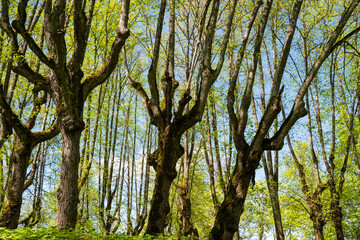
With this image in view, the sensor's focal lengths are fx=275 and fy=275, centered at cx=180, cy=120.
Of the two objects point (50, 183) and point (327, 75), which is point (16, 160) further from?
point (327, 75)

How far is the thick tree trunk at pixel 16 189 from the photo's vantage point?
6211mm

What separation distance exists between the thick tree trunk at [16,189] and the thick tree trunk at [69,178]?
7.50 feet

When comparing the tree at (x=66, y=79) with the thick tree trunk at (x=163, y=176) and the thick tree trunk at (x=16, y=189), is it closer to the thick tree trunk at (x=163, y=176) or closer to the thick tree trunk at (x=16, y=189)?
the thick tree trunk at (x=163, y=176)

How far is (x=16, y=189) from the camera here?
6316 millimetres

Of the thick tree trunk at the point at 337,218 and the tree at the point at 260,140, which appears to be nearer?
the tree at the point at 260,140

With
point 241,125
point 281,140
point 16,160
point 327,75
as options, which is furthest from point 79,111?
point 327,75

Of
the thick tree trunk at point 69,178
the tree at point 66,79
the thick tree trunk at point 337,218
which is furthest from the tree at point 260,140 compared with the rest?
the thick tree trunk at point 337,218

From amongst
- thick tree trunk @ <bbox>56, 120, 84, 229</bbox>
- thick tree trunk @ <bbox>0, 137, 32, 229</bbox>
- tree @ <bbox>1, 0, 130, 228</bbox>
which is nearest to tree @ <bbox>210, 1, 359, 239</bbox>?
thick tree trunk @ <bbox>56, 120, 84, 229</bbox>

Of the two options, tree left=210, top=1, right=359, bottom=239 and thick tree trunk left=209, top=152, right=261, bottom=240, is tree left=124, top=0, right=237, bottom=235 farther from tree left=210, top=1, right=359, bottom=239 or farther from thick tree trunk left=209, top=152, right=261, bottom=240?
thick tree trunk left=209, top=152, right=261, bottom=240

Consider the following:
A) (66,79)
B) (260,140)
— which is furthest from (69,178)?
(260,140)

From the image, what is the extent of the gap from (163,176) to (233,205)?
1427 millimetres

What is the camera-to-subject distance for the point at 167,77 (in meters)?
5.83

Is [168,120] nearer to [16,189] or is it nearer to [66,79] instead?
[66,79]

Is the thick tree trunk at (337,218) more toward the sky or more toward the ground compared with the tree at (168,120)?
more toward the ground
